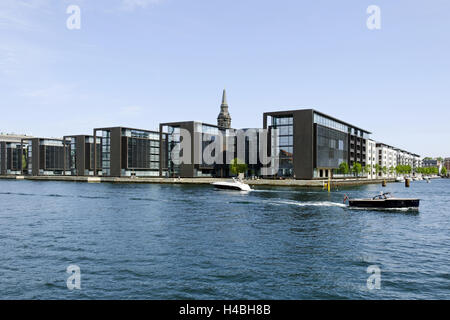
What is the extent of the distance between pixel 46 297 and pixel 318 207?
4848 centimetres

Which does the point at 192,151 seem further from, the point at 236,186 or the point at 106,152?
the point at 236,186

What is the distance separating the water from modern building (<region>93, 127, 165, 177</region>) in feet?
439

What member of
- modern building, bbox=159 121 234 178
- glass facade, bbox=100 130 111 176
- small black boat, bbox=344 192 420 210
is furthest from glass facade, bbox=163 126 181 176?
small black boat, bbox=344 192 420 210

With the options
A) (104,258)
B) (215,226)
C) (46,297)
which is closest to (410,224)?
(215,226)

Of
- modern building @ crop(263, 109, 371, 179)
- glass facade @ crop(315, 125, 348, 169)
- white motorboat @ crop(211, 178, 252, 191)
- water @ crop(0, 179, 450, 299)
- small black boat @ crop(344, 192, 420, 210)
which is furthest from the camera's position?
glass facade @ crop(315, 125, 348, 169)

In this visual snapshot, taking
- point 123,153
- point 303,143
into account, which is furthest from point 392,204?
point 123,153

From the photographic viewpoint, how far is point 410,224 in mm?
43781

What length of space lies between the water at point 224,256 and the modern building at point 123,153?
134m

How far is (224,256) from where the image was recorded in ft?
88.5

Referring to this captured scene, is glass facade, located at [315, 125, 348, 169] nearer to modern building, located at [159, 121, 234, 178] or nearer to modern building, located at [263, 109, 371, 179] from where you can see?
modern building, located at [263, 109, 371, 179]

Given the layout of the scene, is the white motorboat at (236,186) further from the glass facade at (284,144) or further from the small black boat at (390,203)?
the small black boat at (390,203)

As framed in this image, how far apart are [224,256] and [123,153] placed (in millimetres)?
163233

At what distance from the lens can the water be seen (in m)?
19.9

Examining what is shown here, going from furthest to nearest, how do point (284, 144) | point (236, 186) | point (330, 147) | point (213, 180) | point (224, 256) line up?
1. point (330, 147)
2. point (213, 180)
3. point (284, 144)
4. point (236, 186)
5. point (224, 256)
